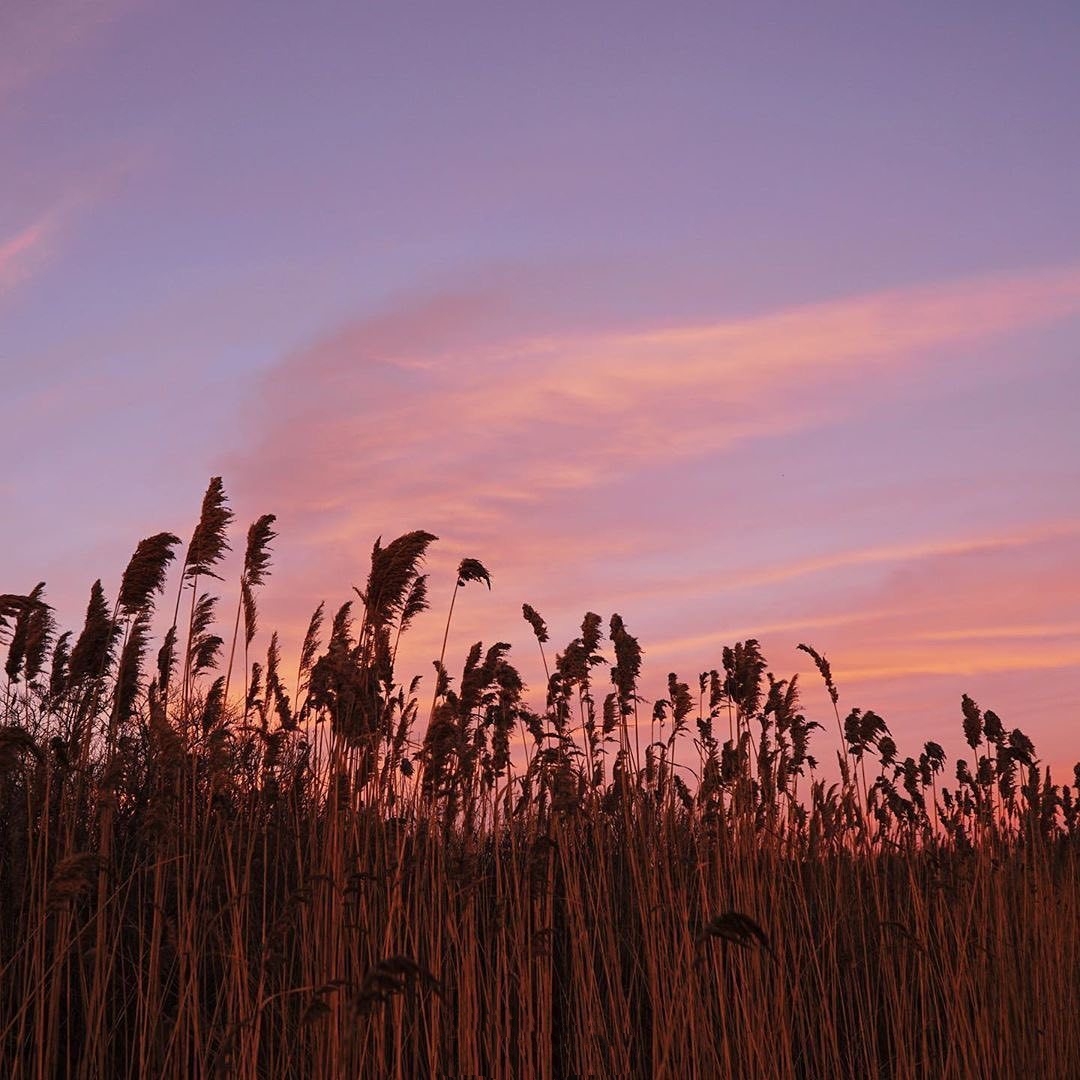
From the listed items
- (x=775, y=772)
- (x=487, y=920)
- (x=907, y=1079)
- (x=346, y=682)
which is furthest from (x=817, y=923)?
(x=346, y=682)

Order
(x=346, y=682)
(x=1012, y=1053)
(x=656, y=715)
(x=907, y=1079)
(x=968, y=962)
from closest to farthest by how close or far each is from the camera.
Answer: (x=346, y=682), (x=907, y=1079), (x=1012, y=1053), (x=968, y=962), (x=656, y=715)

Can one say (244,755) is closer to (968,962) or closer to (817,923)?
(817,923)

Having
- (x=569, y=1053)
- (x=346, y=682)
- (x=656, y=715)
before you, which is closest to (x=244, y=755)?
(x=656, y=715)

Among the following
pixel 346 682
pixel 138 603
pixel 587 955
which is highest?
pixel 138 603

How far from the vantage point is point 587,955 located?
5.63m

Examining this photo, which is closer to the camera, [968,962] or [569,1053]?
[569,1053]

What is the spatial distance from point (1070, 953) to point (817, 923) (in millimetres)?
1721

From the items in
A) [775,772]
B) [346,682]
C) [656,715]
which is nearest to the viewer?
[346,682]

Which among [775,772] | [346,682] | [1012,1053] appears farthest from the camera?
[775,772]

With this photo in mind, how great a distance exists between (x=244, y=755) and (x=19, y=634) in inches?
96.0

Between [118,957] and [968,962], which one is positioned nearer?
[118,957]

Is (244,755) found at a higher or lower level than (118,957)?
higher

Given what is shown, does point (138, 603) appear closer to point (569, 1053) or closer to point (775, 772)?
point (569, 1053)

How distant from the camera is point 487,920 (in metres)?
6.42
